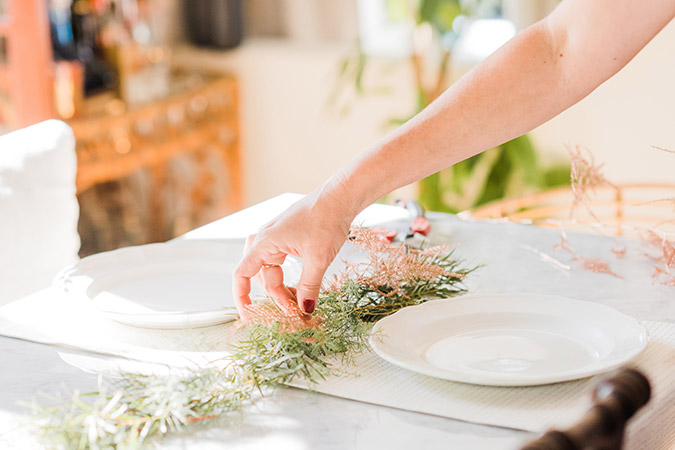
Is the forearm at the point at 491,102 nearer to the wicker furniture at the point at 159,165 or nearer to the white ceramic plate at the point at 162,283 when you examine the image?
the white ceramic plate at the point at 162,283

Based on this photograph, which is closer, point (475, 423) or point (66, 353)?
point (475, 423)

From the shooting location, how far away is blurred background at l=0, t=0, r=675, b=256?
291cm

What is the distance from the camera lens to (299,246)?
1.12 meters

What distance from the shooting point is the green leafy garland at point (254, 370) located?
852 mm

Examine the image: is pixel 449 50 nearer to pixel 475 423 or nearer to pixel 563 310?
pixel 563 310

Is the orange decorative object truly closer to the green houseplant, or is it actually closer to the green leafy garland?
the green houseplant

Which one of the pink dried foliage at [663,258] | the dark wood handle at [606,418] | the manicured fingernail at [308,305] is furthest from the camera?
the pink dried foliage at [663,258]

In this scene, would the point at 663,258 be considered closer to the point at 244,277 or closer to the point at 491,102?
the point at 491,102

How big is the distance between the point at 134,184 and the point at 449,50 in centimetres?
139

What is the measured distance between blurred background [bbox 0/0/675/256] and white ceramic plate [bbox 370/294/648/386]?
1845 mm

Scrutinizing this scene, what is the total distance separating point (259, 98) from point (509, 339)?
2.70 metres

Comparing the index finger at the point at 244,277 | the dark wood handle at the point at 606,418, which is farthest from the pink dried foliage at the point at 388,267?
the dark wood handle at the point at 606,418

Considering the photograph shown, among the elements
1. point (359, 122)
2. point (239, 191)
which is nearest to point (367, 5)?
point (359, 122)

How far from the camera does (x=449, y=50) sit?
3070 mm
